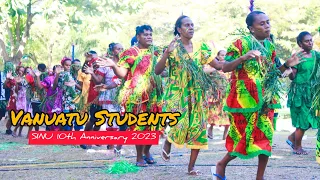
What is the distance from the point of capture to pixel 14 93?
11.1m

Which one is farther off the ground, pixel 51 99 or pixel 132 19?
pixel 132 19

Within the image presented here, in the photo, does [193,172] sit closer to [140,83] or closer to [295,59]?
[140,83]

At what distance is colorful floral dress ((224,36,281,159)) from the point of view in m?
4.51

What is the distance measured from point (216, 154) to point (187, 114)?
2057mm

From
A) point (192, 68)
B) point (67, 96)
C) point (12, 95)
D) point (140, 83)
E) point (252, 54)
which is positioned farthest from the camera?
point (12, 95)

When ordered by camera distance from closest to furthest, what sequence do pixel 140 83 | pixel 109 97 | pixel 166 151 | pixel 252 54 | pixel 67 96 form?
1. pixel 252 54
2. pixel 166 151
3. pixel 140 83
4. pixel 109 97
5. pixel 67 96

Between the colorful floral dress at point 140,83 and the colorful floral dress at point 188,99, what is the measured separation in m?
0.63

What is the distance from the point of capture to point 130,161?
6.60 meters

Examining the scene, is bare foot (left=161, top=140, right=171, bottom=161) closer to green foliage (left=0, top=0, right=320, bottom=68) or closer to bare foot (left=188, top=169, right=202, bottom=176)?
bare foot (left=188, top=169, right=202, bottom=176)

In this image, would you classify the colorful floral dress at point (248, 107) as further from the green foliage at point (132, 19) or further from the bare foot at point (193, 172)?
the green foliage at point (132, 19)

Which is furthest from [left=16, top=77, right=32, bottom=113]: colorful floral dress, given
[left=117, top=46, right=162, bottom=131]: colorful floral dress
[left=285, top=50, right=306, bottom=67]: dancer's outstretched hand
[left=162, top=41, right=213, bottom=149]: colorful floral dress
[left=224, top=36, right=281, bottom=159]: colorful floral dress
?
[left=285, top=50, right=306, bottom=67]: dancer's outstretched hand

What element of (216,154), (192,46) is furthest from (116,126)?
(192,46)

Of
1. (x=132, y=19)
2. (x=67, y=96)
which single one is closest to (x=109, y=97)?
(x=67, y=96)

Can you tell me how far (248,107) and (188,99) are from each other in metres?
0.99
